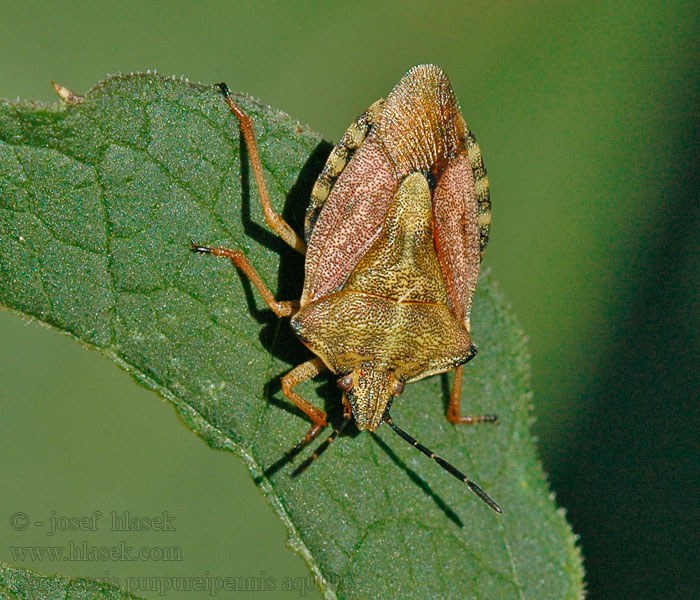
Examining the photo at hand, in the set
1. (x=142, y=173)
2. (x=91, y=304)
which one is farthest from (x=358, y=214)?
(x=91, y=304)

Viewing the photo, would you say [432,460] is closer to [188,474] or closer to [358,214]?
[358,214]

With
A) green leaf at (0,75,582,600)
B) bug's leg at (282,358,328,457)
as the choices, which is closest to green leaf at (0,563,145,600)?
green leaf at (0,75,582,600)

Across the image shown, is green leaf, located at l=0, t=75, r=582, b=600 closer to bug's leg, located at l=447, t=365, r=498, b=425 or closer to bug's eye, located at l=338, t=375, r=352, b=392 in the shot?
bug's leg, located at l=447, t=365, r=498, b=425

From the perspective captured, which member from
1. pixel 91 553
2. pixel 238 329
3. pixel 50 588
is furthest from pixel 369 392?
pixel 91 553

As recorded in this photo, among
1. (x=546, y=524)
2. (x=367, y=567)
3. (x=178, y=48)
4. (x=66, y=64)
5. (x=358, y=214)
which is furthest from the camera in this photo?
(x=178, y=48)

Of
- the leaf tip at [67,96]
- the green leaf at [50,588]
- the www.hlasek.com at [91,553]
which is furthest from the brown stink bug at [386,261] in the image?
the www.hlasek.com at [91,553]

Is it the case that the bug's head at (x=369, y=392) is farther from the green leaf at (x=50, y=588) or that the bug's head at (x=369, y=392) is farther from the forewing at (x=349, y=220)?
the green leaf at (x=50, y=588)

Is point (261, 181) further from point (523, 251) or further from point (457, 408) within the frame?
point (523, 251)
